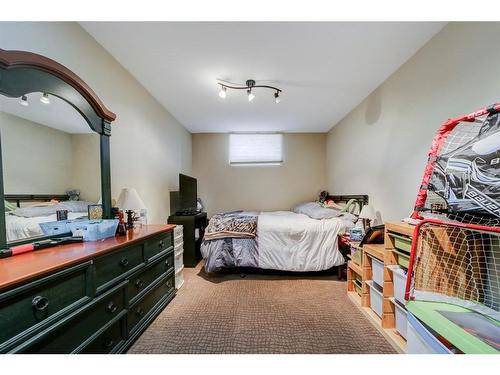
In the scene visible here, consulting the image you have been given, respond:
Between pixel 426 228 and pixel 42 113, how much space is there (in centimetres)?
246

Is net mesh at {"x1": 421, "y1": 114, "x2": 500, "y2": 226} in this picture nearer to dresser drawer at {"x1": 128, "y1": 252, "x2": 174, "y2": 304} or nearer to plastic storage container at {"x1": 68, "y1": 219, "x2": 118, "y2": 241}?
dresser drawer at {"x1": 128, "y1": 252, "x2": 174, "y2": 304}

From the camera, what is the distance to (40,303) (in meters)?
0.82

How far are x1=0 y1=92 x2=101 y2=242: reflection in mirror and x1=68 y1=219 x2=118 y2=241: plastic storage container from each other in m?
0.09

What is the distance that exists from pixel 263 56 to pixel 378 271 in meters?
2.20

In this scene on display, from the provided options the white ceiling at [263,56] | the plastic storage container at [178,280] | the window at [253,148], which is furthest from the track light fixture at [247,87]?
the plastic storage container at [178,280]

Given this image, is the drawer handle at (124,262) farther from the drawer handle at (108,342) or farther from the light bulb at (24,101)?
the light bulb at (24,101)

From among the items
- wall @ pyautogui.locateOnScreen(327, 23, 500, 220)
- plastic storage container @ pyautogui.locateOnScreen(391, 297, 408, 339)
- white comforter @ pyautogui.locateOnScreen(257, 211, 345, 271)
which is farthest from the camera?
white comforter @ pyautogui.locateOnScreen(257, 211, 345, 271)

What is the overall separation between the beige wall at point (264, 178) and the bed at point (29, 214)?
3140 mm

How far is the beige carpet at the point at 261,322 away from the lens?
1.44 meters

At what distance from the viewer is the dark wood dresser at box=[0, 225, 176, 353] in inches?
29.6

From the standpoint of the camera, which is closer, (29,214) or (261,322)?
(29,214)

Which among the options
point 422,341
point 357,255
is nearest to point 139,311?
point 422,341

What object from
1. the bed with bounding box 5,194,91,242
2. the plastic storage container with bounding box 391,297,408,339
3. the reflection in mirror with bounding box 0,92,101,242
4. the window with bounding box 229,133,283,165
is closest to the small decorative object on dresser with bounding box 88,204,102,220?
the reflection in mirror with bounding box 0,92,101,242

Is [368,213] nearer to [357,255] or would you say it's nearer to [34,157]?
[357,255]
